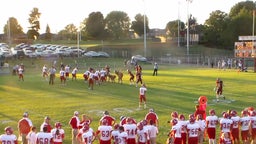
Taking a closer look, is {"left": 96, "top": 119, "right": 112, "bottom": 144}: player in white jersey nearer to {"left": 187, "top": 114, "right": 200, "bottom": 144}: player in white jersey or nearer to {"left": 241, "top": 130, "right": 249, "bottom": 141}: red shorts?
{"left": 187, "top": 114, "right": 200, "bottom": 144}: player in white jersey

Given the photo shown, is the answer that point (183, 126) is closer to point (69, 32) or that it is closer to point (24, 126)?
point (24, 126)

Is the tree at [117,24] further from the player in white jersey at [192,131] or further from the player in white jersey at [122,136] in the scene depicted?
the player in white jersey at [122,136]

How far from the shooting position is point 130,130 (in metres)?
15.3

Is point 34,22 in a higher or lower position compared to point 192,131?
higher

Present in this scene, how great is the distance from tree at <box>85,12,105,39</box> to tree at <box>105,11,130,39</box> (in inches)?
153

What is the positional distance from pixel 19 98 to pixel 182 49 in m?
70.1

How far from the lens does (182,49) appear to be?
322ft

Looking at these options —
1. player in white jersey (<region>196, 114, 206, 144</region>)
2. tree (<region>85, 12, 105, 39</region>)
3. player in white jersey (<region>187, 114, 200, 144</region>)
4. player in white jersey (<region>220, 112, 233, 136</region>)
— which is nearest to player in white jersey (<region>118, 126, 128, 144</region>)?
player in white jersey (<region>187, 114, 200, 144</region>)

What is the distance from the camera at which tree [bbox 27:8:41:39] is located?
381 feet

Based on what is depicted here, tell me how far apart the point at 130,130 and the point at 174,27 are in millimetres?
107526

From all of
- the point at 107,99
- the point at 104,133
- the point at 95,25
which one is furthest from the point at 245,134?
the point at 95,25

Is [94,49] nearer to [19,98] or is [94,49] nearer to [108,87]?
[108,87]

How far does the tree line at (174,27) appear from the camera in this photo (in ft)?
334

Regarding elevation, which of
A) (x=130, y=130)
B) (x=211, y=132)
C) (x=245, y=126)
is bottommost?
(x=211, y=132)
